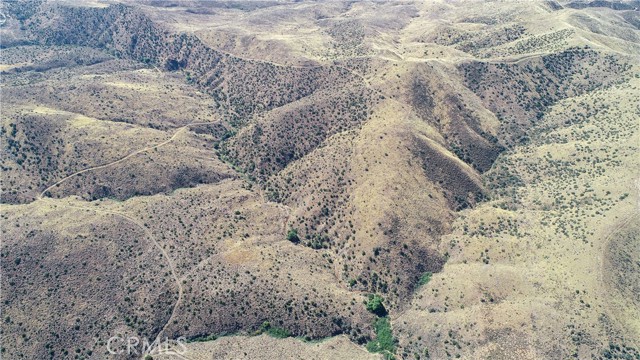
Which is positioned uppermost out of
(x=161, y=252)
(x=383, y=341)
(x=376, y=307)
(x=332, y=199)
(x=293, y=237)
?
(x=332, y=199)

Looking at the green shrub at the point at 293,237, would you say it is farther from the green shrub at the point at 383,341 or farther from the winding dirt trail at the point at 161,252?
the green shrub at the point at 383,341

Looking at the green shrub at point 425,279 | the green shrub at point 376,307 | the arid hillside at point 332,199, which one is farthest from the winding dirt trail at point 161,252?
the green shrub at point 425,279

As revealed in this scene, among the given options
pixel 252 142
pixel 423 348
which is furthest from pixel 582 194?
pixel 252 142

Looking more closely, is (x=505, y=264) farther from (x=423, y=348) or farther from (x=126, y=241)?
(x=126, y=241)

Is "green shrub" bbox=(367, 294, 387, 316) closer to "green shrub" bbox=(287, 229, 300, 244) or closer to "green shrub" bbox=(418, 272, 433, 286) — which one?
"green shrub" bbox=(418, 272, 433, 286)

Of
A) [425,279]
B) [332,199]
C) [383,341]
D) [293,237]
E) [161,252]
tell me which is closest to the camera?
[383,341]

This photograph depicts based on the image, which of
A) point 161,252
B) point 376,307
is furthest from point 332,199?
point 161,252

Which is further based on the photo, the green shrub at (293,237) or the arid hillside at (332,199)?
the green shrub at (293,237)

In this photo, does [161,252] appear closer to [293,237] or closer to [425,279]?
[293,237]

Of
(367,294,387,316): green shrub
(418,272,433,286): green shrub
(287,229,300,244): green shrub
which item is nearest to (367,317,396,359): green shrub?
(367,294,387,316): green shrub
